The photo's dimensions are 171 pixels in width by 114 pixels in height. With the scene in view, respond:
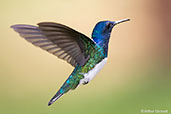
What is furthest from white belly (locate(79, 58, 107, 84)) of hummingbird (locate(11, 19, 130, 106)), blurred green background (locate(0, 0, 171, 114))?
blurred green background (locate(0, 0, 171, 114))

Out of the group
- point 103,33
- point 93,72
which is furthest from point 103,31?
point 93,72

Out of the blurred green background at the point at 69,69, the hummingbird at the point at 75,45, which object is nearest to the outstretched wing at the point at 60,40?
the hummingbird at the point at 75,45

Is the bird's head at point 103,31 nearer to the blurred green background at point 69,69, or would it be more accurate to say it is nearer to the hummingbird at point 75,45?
the hummingbird at point 75,45

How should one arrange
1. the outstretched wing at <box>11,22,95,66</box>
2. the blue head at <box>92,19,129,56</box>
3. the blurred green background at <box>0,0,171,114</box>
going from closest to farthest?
the outstretched wing at <box>11,22,95,66</box> < the blue head at <box>92,19,129,56</box> < the blurred green background at <box>0,0,171,114</box>

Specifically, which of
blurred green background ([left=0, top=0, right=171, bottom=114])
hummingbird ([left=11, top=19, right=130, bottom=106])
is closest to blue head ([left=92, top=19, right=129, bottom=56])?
hummingbird ([left=11, top=19, right=130, bottom=106])

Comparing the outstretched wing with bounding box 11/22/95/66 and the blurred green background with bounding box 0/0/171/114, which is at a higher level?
the outstretched wing with bounding box 11/22/95/66

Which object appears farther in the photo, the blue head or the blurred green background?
the blurred green background

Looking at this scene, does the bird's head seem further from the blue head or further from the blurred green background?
the blurred green background

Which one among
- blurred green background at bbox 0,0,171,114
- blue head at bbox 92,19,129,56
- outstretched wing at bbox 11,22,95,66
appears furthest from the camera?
blurred green background at bbox 0,0,171,114
